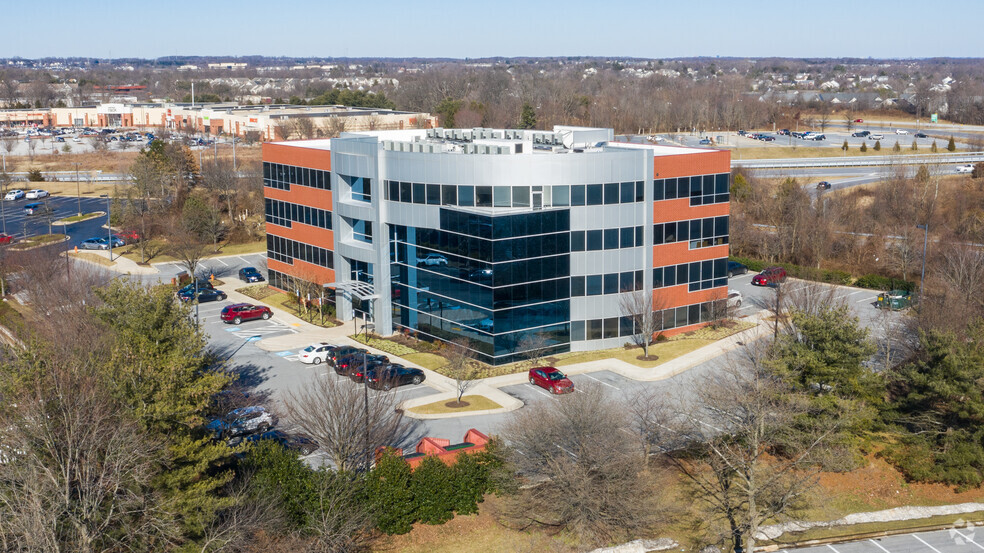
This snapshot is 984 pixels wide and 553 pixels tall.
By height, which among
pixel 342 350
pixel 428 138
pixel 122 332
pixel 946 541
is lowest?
pixel 946 541

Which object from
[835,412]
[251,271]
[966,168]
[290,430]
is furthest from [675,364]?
[966,168]

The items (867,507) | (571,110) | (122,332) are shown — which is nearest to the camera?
(122,332)

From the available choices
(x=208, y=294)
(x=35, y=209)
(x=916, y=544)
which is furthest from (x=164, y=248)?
(x=916, y=544)

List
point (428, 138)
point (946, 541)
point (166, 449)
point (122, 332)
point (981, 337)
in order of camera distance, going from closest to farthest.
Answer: point (166, 449)
point (122, 332)
point (946, 541)
point (981, 337)
point (428, 138)

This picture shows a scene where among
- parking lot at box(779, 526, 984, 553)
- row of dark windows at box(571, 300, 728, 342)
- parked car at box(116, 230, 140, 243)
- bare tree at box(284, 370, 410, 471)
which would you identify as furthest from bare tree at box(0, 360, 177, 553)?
parked car at box(116, 230, 140, 243)

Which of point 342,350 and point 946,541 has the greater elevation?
point 342,350

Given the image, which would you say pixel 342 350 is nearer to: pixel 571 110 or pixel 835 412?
pixel 835 412

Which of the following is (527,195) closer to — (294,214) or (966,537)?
(294,214)
